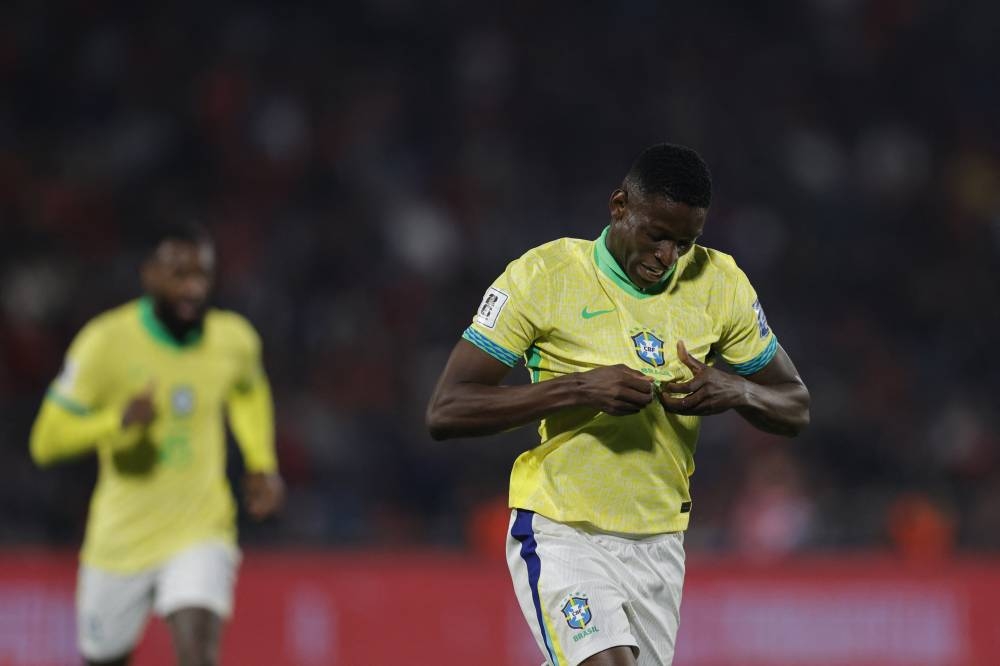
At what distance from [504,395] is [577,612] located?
28.1 inches

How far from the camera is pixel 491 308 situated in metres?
4.64

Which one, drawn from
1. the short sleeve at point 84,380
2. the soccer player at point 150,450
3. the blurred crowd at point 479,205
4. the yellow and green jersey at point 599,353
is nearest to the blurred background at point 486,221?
the blurred crowd at point 479,205

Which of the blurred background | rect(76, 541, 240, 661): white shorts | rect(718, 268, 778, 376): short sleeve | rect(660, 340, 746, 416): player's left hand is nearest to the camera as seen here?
rect(660, 340, 746, 416): player's left hand

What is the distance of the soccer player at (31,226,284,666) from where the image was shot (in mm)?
7027

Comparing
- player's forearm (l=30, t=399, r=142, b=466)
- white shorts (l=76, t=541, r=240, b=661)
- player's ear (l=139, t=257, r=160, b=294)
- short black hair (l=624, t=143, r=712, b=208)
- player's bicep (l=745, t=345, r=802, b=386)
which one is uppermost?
short black hair (l=624, t=143, r=712, b=208)

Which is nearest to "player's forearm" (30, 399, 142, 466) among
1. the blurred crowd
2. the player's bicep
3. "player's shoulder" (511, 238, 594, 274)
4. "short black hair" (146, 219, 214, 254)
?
"short black hair" (146, 219, 214, 254)

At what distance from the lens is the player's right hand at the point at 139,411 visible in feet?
Answer: 22.0

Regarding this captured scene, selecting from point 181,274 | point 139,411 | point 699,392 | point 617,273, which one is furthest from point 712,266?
point 181,274

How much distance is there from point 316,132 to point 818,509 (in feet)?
22.2

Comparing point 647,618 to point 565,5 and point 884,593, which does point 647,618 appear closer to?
point 884,593

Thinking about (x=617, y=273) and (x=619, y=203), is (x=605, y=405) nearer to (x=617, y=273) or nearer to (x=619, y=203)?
(x=617, y=273)

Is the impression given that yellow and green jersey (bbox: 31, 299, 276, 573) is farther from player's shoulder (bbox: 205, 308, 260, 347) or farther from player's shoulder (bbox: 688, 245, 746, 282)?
player's shoulder (bbox: 688, 245, 746, 282)

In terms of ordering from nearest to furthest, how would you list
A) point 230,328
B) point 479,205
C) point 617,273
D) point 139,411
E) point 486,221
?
1. point 617,273
2. point 139,411
3. point 230,328
4. point 486,221
5. point 479,205

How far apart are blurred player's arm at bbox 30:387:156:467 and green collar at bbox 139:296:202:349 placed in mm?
346
